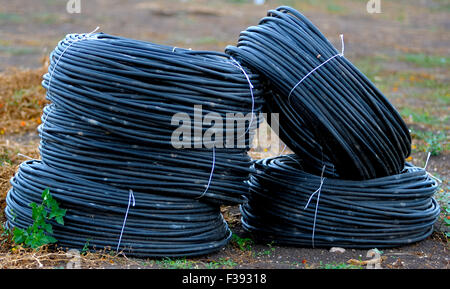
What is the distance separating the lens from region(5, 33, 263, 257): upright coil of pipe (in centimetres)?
374

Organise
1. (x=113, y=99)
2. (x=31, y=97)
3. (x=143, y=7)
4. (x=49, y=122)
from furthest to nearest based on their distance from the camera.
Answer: (x=143, y=7)
(x=31, y=97)
(x=49, y=122)
(x=113, y=99)

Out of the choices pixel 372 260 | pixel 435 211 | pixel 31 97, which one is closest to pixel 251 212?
pixel 372 260

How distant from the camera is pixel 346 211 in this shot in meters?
4.21

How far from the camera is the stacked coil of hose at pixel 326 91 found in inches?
159

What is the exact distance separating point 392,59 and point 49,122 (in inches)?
452

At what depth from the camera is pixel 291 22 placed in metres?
4.18

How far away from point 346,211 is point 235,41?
11276mm

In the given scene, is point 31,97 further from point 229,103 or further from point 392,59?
point 392,59

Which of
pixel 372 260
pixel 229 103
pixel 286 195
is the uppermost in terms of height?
pixel 229 103

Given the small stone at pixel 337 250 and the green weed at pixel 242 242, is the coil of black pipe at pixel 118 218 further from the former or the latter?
the small stone at pixel 337 250

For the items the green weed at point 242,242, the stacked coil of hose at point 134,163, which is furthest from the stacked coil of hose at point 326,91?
the green weed at point 242,242

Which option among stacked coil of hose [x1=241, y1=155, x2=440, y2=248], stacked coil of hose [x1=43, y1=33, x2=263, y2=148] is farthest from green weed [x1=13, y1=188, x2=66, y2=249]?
stacked coil of hose [x1=241, y1=155, x2=440, y2=248]

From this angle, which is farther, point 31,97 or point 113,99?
point 31,97

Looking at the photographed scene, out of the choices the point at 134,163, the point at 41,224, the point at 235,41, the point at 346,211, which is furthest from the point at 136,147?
the point at 235,41
